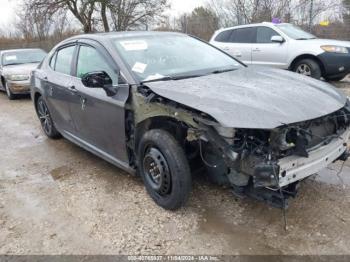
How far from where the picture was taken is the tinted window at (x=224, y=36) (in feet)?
33.1

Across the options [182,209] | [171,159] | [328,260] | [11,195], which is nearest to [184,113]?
[171,159]

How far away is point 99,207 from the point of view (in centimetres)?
363

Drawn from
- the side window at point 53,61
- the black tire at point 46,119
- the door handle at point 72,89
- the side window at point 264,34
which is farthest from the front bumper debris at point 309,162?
the side window at point 264,34

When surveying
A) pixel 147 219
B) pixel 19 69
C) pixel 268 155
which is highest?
pixel 19 69

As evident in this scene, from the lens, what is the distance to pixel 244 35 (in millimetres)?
9742

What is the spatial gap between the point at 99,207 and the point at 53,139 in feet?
8.80

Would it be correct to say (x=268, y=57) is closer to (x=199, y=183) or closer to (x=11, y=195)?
(x=199, y=183)

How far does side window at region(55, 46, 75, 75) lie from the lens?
4676 millimetres

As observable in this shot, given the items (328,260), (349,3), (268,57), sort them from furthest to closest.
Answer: (349,3)
(268,57)
(328,260)

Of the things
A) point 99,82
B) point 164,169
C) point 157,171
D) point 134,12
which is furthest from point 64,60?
point 134,12

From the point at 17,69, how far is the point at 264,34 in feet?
21.8

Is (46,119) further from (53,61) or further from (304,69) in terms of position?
(304,69)

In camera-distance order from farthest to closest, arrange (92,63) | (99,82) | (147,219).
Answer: (92,63) → (99,82) → (147,219)

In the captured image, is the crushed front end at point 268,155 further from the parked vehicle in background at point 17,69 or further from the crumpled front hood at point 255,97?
the parked vehicle in background at point 17,69
